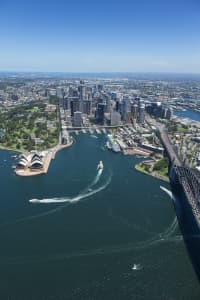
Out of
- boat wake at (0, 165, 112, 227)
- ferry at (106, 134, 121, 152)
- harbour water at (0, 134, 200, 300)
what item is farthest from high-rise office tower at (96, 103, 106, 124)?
boat wake at (0, 165, 112, 227)

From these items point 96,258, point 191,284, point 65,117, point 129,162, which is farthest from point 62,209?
point 65,117

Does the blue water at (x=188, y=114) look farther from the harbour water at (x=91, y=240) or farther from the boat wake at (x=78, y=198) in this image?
A: the boat wake at (x=78, y=198)

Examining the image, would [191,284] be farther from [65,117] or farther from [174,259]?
[65,117]

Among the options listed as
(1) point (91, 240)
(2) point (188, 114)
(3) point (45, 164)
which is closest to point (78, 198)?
(1) point (91, 240)

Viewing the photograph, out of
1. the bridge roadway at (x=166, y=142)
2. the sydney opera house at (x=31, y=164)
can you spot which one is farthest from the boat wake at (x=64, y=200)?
the bridge roadway at (x=166, y=142)

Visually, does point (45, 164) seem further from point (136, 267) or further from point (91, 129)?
point (91, 129)

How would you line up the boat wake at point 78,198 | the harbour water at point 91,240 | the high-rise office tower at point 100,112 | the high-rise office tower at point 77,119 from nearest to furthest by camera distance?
the harbour water at point 91,240 → the boat wake at point 78,198 → the high-rise office tower at point 77,119 → the high-rise office tower at point 100,112

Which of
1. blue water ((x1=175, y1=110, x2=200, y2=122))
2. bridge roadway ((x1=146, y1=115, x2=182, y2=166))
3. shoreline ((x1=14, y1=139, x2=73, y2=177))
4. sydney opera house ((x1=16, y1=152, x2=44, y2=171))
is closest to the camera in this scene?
shoreline ((x1=14, y1=139, x2=73, y2=177))

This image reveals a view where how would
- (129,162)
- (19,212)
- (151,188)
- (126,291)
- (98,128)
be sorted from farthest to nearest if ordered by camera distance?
(98,128) < (129,162) < (151,188) < (19,212) < (126,291)

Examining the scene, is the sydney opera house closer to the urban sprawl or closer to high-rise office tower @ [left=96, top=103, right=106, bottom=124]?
the urban sprawl
